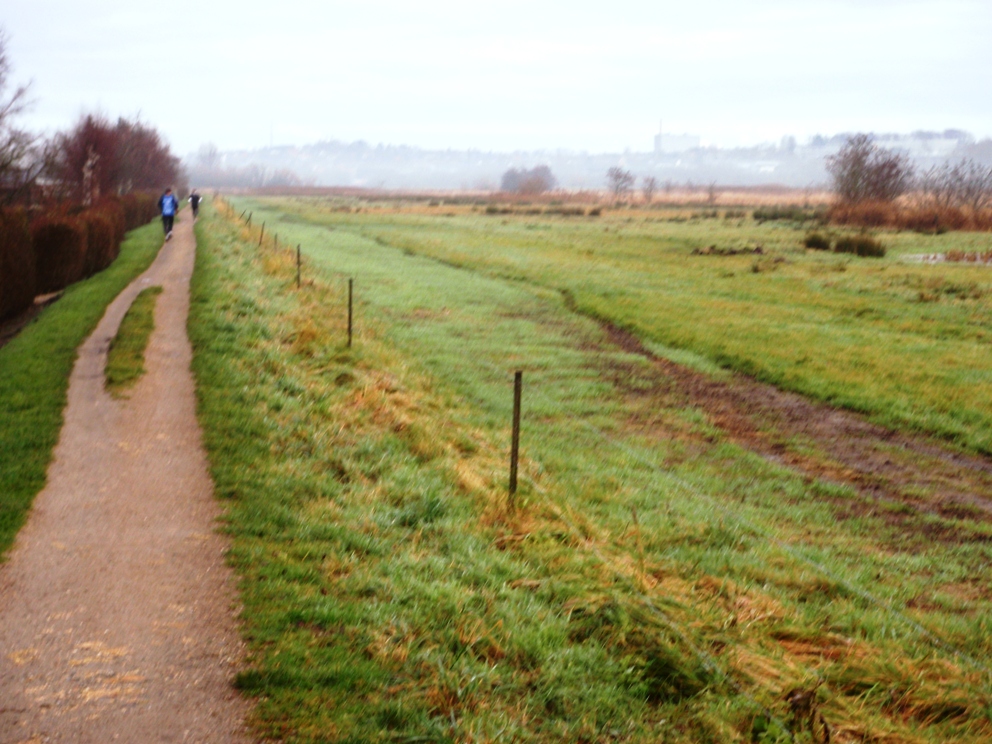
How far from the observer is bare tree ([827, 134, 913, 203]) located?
204ft

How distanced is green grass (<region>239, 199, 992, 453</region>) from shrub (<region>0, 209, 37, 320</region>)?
13.9 m

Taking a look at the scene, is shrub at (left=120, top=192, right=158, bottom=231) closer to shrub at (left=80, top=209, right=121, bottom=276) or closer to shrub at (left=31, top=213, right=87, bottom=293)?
shrub at (left=80, top=209, right=121, bottom=276)

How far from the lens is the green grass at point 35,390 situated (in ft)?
27.0

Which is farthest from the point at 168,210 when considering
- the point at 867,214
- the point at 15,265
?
the point at 867,214

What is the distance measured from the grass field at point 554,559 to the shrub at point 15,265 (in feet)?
16.4

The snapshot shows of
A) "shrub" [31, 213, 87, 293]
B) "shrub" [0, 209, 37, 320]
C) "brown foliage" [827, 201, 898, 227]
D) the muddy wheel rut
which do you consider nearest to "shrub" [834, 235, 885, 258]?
"brown foliage" [827, 201, 898, 227]

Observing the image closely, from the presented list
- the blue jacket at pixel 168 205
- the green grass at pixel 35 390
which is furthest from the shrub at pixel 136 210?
the green grass at pixel 35 390

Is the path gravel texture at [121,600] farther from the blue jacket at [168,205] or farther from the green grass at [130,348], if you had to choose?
the blue jacket at [168,205]

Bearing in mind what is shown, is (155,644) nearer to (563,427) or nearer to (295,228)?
(563,427)

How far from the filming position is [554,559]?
Answer: 7770 mm

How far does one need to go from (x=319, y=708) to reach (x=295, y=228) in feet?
166

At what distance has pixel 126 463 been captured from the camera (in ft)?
30.0

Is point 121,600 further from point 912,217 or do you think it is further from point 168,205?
point 912,217

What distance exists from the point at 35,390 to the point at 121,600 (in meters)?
6.63
